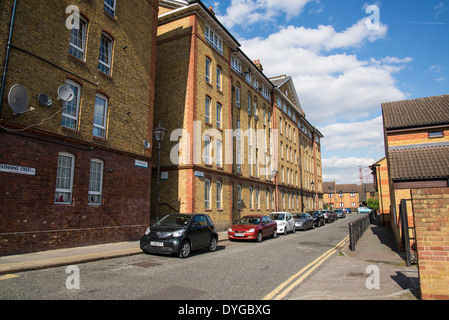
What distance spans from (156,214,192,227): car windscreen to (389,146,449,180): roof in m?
8.69

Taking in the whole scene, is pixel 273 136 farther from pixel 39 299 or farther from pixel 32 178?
pixel 39 299

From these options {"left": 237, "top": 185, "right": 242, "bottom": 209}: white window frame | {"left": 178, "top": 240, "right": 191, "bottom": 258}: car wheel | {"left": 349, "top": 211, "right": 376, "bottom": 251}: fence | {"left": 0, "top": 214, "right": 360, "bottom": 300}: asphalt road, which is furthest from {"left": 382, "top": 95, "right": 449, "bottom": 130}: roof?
{"left": 237, "top": 185, "right": 242, "bottom": 209}: white window frame

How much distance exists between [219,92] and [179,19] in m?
6.08

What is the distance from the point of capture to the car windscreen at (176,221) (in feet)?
34.8

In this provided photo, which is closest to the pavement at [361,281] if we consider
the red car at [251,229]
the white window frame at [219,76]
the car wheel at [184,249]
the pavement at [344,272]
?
the pavement at [344,272]

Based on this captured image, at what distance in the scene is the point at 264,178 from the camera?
32688 millimetres

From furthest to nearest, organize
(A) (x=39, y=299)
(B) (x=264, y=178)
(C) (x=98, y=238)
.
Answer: (B) (x=264, y=178) < (C) (x=98, y=238) < (A) (x=39, y=299)

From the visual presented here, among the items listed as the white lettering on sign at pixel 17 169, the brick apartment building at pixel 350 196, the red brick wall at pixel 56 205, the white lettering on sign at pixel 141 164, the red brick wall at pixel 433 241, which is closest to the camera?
the red brick wall at pixel 433 241

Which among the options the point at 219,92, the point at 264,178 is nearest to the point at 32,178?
the point at 219,92

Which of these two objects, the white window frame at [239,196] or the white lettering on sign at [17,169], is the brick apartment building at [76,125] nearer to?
the white lettering on sign at [17,169]

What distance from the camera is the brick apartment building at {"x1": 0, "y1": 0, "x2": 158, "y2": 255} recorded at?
32.0ft

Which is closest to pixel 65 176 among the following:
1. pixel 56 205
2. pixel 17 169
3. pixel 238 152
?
pixel 56 205

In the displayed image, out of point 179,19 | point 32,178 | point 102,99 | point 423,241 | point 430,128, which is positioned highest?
point 179,19

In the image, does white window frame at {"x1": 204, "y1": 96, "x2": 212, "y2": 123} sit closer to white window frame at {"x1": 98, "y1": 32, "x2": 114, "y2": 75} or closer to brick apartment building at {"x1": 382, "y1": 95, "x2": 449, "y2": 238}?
white window frame at {"x1": 98, "y1": 32, "x2": 114, "y2": 75}
